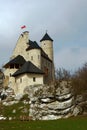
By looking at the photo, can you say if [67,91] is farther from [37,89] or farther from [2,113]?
[2,113]

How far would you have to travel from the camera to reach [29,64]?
6512 centimetres

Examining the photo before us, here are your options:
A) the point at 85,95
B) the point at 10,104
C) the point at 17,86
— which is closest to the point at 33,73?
the point at 17,86

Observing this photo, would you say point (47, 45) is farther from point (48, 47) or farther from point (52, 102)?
point (52, 102)

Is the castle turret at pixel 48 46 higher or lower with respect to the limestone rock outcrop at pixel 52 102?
higher

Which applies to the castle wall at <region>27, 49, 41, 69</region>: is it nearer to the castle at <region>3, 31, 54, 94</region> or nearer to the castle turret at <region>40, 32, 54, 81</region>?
the castle at <region>3, 31, 54, 94</region>

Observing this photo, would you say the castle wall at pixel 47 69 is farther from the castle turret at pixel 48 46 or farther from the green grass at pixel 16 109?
the green grass at pixel 16 109

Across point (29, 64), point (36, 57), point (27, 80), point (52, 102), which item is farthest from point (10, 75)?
point (52, 102)

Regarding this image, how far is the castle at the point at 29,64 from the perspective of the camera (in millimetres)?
62781

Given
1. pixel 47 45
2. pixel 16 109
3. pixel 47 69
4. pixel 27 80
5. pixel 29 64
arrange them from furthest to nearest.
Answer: pixel 47 45, pixel 47 69, pixel 29 64, pixel 27 80, pixel 16 109

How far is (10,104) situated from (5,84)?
11125 mm

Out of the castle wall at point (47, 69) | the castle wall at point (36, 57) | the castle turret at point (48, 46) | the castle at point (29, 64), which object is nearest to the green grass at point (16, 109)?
the castle at point (29, 64)

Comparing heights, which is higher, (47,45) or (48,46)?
(47,45)

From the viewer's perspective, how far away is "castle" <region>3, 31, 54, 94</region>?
62.8 m

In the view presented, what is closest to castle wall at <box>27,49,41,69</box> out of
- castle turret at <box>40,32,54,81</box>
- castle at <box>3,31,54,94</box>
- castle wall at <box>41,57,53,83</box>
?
castle at <box>3,31,54,94</box>
